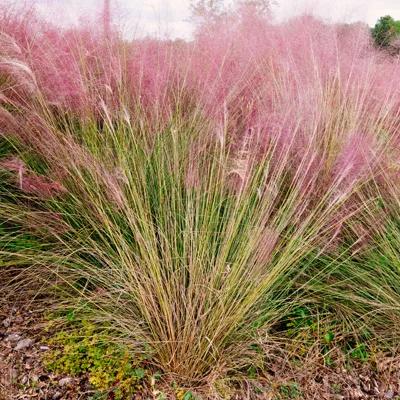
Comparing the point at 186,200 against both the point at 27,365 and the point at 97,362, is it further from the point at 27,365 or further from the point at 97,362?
the point at 27,365

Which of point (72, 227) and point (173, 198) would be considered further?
point (72, 227)

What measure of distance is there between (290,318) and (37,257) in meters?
1.13

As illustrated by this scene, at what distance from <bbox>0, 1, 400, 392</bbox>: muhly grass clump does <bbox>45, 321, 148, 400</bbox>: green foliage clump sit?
7 cm

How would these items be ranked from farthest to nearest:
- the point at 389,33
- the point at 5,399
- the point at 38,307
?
the point at 389,33, the point at 38,307, the point at 5,399

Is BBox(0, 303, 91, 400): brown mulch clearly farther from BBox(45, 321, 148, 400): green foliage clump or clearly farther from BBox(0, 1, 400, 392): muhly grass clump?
BBox(0, 1, 400, 392): muhly grass clump

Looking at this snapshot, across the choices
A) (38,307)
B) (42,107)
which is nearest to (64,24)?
(42,107)

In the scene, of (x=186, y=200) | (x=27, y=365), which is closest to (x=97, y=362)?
(x=27, y=365)

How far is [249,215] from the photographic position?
1946 millimetres

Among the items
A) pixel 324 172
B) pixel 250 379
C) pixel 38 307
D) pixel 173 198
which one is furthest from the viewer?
pixel 324 172

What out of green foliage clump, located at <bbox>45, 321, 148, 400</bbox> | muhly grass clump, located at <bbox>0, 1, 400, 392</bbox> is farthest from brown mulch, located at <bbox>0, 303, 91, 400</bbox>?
muhly grass clump, located at <bbox>0, 1, 400, 392</bbox>

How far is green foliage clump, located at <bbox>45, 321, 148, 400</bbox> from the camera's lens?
1.81m

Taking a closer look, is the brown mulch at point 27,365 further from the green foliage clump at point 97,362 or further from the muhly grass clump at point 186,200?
the muhly grass clump at point 186,200

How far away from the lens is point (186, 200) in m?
2.03

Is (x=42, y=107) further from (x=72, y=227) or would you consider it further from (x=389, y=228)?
(x=389, y=228)
